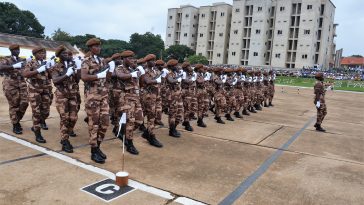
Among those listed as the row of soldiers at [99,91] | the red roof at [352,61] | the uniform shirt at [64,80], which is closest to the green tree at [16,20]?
the row of soldiers at [99,91]

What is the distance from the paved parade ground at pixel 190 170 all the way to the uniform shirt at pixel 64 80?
109 centimetres

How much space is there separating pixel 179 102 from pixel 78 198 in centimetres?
408

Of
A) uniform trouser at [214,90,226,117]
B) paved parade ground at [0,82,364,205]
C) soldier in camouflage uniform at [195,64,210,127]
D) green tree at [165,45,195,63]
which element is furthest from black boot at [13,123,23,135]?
green tree at [165,45,195,63]

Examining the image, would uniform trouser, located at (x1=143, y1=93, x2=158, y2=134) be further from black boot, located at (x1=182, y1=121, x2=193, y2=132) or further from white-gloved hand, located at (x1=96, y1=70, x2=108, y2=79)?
black boot, located at (x1=182, y1=121, x2=193, y2=132)

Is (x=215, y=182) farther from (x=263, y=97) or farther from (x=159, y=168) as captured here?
(x=263, y=97)

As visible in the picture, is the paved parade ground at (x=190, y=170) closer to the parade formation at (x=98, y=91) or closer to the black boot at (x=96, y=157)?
the black boot at (x=96, y=157)

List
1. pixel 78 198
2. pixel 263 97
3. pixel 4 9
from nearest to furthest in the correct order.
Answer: pixel 78 198 < pixel 263 97 < pixel 4 9

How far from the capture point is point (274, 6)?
82500mm

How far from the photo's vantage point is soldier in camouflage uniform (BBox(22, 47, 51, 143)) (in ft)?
21.2

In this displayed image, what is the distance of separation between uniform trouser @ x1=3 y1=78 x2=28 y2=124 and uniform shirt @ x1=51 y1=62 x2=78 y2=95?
5.28 ft

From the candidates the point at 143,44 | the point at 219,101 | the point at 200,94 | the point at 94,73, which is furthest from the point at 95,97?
the point at 143,44

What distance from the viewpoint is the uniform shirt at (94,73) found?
219 inches

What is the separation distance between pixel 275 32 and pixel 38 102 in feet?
265

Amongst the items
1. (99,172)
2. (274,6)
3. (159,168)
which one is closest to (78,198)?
(99,172)
